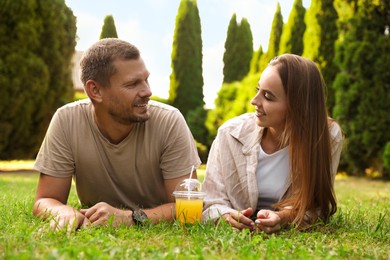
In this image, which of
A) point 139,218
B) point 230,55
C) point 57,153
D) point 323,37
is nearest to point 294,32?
point 323,37

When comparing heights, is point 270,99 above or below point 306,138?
above

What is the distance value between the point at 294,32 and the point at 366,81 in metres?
4.37

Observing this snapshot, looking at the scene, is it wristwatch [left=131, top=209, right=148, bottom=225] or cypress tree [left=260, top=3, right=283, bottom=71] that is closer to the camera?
wristwatch [left=131, top=209, right=148, bottom=225]

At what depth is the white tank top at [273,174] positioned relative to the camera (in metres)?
3.69

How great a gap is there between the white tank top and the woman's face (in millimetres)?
314

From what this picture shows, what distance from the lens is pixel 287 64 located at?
3.46 m

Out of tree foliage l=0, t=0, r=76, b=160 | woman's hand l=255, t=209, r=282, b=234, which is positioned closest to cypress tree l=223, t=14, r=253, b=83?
tree foliage l=0, t=0, r=76, b=160

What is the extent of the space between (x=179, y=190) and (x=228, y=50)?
18598 millimetres

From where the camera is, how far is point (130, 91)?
3.40 m

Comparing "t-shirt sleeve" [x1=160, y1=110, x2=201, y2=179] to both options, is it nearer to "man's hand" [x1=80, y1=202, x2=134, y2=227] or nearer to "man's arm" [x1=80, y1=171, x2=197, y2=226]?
"man's arm" [x1=80, y1=171, x2=197, y2=226]

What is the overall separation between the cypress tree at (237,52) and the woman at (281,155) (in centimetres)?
1777

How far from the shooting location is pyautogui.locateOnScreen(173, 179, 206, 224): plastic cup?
3.24m

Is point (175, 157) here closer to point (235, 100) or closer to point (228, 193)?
point (228, 193)

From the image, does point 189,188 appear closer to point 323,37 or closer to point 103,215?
point 103,215
